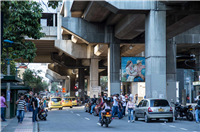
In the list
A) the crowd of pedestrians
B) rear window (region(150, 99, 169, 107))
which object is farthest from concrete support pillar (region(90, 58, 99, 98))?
rear window (region(150, 99, 169, 107))

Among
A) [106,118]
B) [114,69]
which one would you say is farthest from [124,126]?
[114,69]

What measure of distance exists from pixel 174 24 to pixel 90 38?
11.4 metres

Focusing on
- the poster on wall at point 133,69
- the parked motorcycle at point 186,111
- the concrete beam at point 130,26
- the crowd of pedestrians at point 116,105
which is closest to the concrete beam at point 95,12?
the concrete beam at point 130,26

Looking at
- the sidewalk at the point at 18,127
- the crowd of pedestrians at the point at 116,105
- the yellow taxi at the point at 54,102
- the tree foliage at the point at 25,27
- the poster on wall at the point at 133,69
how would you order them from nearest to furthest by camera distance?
1. the sidewalk at the point at 18,127
2. the crowd of pedestrians at the point at 116,105
3. the tree foliage at the point at 25,27
4. the poster on wall at the point at 133,69
5. the yellow taxi at the point at 54,102

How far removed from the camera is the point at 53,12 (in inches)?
2085

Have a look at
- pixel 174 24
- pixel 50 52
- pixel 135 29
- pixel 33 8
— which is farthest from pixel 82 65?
pixel 33 8

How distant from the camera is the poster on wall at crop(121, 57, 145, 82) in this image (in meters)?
37.9

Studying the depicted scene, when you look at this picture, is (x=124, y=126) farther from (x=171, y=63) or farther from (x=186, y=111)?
(x=171, y=63)

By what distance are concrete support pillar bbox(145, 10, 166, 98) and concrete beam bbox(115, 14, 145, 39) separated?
3.21 m

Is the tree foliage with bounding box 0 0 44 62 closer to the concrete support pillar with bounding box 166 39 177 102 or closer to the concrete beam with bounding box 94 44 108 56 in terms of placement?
the concrete support pillar with bounding box 166 39 177 102

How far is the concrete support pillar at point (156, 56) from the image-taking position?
974 inches

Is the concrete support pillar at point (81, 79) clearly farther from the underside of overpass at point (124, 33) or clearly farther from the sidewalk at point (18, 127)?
the sidewalk at point (18, 127)

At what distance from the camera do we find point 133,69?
38.0m

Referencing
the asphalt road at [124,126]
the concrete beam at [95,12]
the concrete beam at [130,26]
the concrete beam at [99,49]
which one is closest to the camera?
the asphalt road at [124,126]
